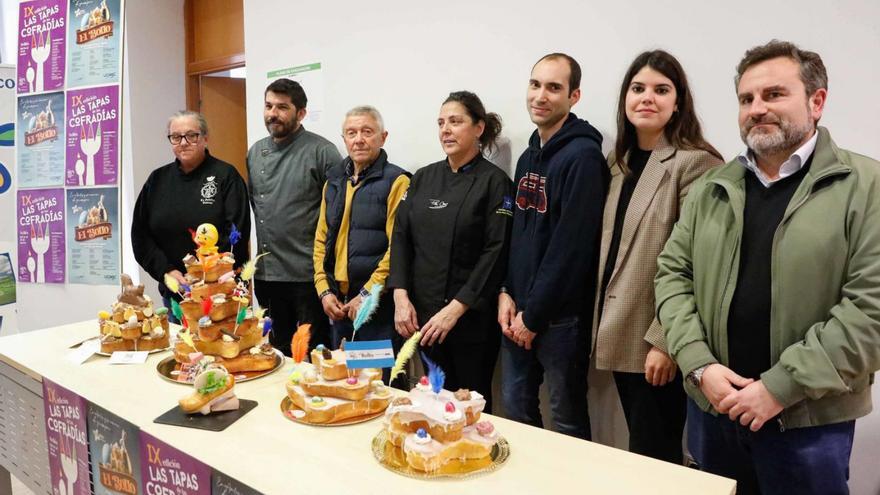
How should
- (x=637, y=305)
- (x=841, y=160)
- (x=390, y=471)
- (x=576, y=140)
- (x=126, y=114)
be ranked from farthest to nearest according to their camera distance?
(x=126, y=114), (x=576, y=140), (x=637, y=305), (x=841, y=160), (x=390, y=471)

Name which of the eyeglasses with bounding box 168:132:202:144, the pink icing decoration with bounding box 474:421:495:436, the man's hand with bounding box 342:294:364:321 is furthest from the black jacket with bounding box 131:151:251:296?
the pink icing decoration with bounding box 474:421:495:436

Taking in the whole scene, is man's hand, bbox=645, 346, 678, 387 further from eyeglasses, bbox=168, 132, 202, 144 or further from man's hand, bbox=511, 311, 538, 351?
eyeglasses, bbox=168, 132, 202, 144

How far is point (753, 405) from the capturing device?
137 cm

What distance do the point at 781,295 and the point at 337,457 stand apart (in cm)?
109

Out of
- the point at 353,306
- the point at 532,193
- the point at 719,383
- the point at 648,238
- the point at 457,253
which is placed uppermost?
the point at 532,193

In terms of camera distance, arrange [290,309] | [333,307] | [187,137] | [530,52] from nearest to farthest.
A: [530,52]
[333,307]
[187,137]
[290,309]

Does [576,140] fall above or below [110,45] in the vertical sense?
below

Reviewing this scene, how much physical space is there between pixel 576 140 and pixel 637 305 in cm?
60

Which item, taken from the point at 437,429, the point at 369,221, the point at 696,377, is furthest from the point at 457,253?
the point at 437,429

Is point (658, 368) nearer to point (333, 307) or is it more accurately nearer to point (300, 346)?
point (300, 346)

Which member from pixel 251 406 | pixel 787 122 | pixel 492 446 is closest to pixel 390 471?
pixel 492 446

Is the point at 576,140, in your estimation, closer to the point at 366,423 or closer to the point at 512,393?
the point at 512,393

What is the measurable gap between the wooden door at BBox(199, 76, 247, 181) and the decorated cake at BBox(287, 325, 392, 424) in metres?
3.33

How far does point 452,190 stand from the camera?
2.33 m
